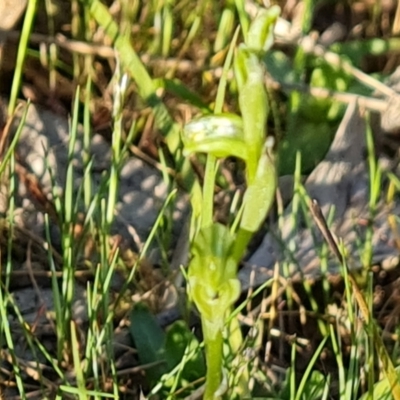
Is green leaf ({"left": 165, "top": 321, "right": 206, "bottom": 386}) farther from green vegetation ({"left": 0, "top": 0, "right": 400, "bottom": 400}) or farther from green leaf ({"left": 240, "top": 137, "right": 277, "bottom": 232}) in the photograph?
green leaf ({"left": 240, "top": 137, "right": 277, "bottom": 232})

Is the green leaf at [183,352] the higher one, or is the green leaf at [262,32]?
the green leaf at [262,32]

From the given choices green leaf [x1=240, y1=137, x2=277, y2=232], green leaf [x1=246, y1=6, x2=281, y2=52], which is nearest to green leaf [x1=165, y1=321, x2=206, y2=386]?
green leaf [x1=240, y1=137, x2=277, y2=232]

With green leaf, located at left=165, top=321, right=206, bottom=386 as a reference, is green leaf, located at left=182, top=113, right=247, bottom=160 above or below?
above

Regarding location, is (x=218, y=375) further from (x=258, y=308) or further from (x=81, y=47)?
(x=81, y=47)

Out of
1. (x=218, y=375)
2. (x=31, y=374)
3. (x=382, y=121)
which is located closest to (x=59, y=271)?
(x=31, y=374)

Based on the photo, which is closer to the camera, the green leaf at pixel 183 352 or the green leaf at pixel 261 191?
the green leaf at pixel 261 191

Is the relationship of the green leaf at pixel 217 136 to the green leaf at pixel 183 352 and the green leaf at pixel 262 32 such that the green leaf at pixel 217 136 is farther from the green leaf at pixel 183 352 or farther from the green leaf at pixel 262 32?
the green leaf at pixel 183 352

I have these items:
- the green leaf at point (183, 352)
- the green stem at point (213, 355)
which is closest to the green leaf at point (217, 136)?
the green stem at point (213, 355)

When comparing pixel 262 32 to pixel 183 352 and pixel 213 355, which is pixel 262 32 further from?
pixel 183 352

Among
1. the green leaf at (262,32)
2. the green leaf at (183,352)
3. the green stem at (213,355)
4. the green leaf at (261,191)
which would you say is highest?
the green leaf at (262,32)
